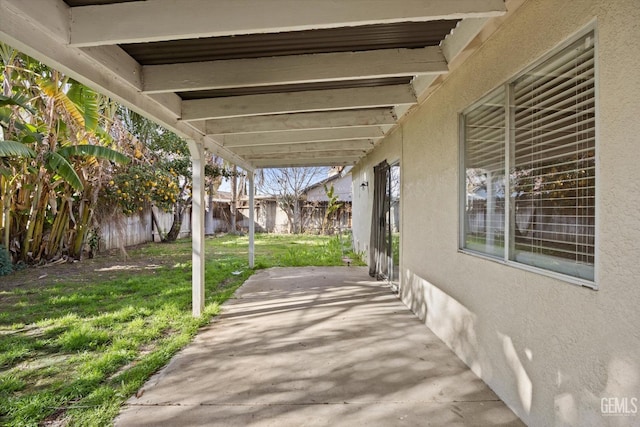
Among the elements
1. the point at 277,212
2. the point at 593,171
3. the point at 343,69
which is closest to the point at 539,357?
the point at 593,171

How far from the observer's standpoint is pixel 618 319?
169cm

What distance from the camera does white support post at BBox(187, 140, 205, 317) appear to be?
4.97 metres

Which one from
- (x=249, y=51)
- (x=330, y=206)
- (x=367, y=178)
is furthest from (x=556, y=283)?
(x=330, y=206)

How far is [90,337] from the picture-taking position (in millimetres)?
4000

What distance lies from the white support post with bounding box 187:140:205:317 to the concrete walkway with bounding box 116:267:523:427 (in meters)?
0.51

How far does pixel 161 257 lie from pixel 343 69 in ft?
33.1

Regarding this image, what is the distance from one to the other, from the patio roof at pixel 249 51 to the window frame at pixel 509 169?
1.64 ft

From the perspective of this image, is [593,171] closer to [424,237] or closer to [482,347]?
[482,347]

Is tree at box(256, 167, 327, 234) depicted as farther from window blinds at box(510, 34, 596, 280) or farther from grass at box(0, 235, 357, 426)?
window blinds at box(510, 34, 596, 280)

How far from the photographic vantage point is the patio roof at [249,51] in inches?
89.0

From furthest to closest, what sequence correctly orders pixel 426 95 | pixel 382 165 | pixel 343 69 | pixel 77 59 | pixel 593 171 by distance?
pixel 382 165, pixel 426 95, pixel 343 69, pixel 77 59, pixel 593 171

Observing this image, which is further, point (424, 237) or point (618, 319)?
point (424, 237)

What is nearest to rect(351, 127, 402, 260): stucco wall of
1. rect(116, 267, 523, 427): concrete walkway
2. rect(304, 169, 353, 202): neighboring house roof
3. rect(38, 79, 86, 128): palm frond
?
rect(116, 267, 523, 427): concrete walkway

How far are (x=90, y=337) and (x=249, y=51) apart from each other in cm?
391
